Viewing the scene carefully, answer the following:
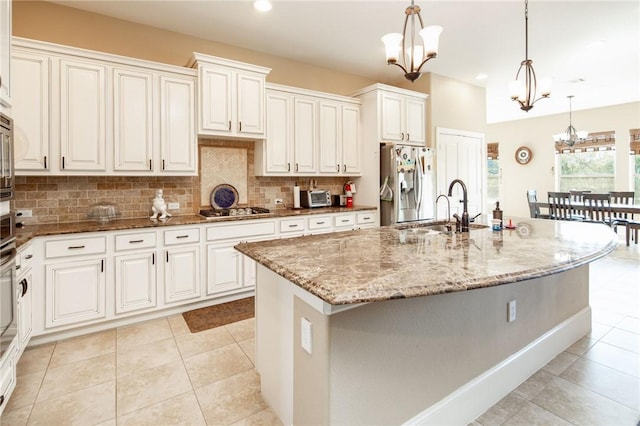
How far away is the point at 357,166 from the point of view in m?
4.67

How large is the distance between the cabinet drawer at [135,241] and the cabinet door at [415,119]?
3507mm

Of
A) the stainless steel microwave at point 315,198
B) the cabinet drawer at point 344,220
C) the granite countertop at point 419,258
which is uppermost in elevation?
the stainless steel microwave at point 315,198

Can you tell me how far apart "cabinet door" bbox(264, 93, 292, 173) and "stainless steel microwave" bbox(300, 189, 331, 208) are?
469 mm

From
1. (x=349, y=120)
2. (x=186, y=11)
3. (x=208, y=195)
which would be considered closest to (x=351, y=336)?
(x=208, y=195)

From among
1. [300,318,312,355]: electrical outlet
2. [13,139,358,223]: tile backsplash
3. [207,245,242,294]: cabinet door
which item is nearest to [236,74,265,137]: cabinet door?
[13,139,358,223]: tile backsplash

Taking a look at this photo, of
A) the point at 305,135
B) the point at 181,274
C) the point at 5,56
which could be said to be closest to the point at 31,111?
the point at 5,56

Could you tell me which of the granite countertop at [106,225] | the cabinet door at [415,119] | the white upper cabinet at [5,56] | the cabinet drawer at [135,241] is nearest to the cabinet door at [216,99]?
the granite countertop at [106,225]

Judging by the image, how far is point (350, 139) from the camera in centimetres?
458

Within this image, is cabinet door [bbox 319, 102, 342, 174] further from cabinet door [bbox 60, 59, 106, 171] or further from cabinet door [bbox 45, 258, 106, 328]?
cabinet door [bbox 45, 258, 106, 328]

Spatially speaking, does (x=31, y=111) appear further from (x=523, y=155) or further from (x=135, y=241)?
(x=523, y=155)

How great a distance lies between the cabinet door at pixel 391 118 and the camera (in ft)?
14.5

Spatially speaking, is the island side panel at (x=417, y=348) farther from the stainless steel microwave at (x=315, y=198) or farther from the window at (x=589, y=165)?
the window at (x=589, y=165)

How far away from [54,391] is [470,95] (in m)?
6.18

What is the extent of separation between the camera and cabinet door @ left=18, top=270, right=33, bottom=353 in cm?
221
